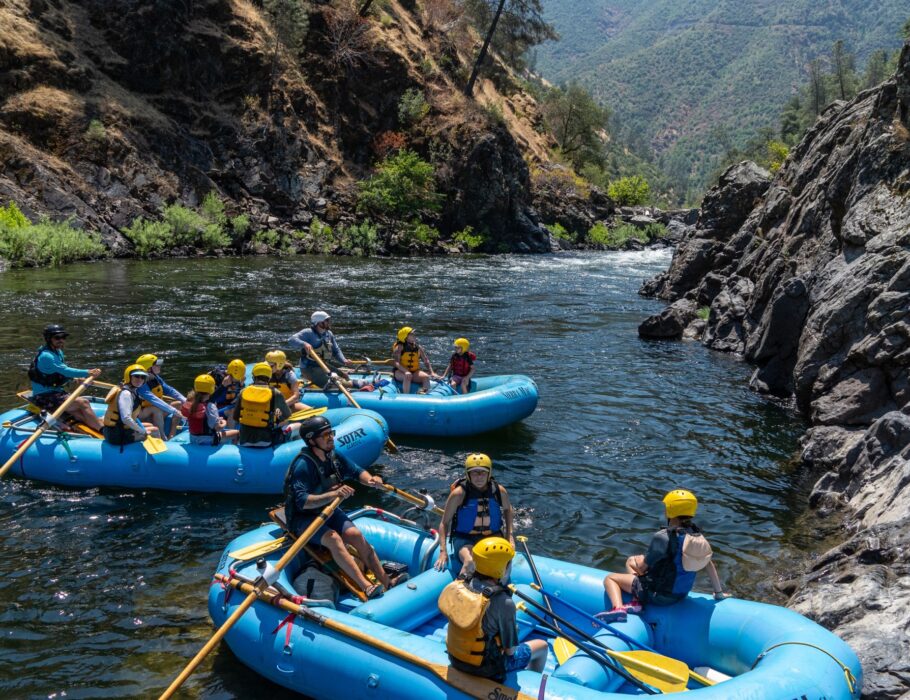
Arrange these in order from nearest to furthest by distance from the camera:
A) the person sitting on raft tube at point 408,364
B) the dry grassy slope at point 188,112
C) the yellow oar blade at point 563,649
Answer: the yellow oar blade at point 563,649 → the person sitting on raft tube at point 408,364 → the dry grassy slope at point 188,112

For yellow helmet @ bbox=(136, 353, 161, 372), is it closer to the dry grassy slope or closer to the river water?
the river water

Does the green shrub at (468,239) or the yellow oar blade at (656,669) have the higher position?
the green shrub at (468,239)

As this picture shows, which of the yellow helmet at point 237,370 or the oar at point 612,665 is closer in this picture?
the oar at point 612,665

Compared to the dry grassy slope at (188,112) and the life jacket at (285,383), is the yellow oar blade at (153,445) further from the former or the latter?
the dry grassy slope at (188,112)

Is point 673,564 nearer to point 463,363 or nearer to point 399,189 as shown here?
point 463,363

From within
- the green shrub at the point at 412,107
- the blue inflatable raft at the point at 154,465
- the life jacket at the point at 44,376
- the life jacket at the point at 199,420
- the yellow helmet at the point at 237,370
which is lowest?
the blue inflatable raft at the point at 154,465

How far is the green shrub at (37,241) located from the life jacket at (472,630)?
82.6 ft

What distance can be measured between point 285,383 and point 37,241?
18.7 m

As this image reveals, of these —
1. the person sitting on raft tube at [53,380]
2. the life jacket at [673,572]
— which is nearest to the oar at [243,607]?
the life jacket at [673,572]

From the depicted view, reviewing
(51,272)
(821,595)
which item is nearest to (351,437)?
(821,595)

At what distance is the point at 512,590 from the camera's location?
4.79m

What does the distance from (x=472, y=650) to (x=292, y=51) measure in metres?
43.1

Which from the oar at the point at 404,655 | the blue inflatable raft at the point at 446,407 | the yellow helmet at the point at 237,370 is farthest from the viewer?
the blue inflatable raft at the point at 446,407

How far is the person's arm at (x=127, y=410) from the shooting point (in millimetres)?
9000
